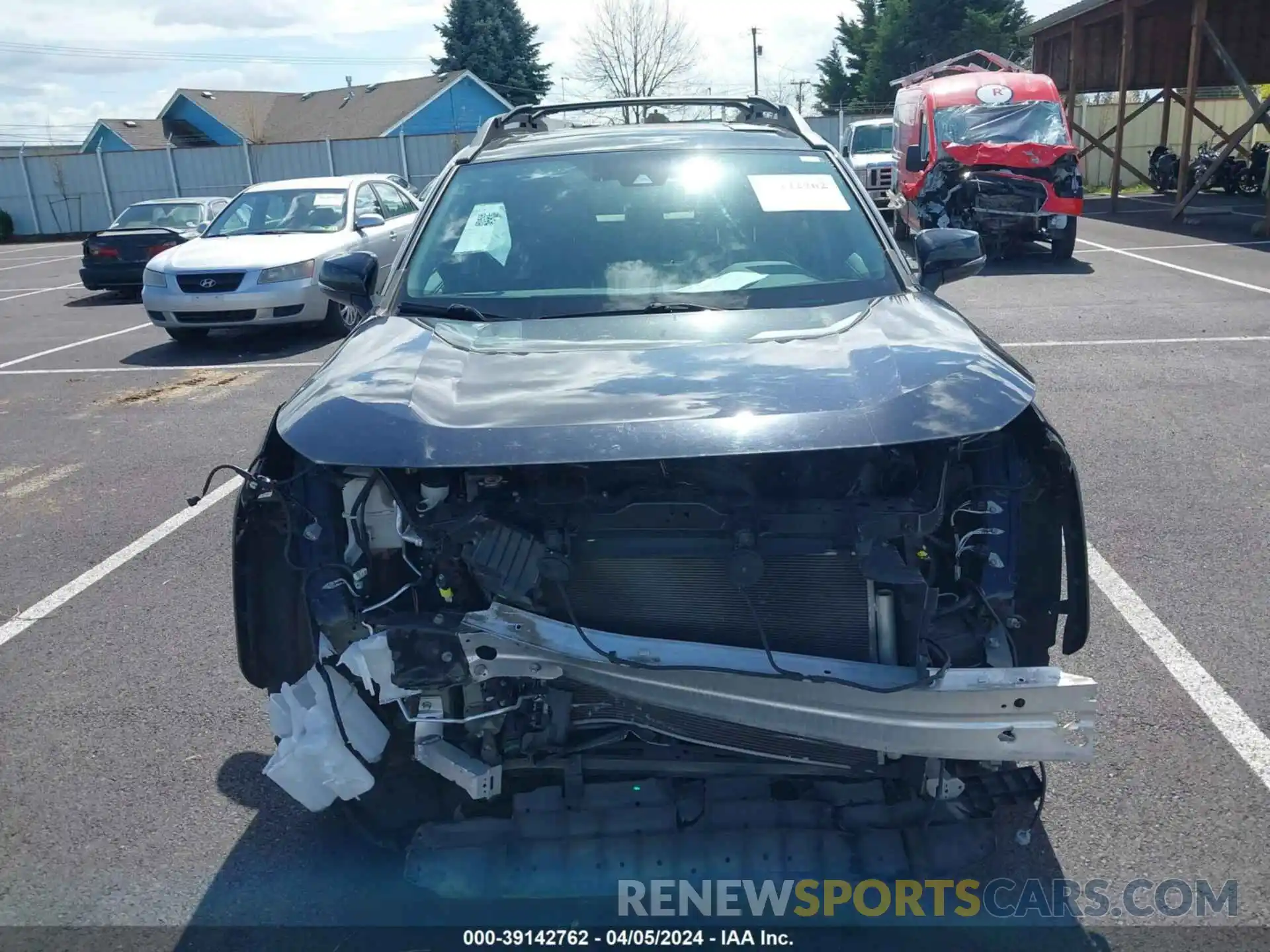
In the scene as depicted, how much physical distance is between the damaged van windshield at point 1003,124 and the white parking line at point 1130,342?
6.61 meters

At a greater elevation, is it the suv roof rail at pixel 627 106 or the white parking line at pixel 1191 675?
the suv roof rail at pixel 627 106

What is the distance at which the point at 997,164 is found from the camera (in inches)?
575

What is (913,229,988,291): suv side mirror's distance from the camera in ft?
13.4

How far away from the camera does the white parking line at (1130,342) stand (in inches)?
356

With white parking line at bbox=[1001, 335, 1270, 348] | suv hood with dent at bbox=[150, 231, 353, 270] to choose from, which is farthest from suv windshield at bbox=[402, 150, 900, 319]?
suv hood with dent at bbox=[150, 231, 353, 270]

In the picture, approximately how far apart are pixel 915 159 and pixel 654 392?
14.7 meters

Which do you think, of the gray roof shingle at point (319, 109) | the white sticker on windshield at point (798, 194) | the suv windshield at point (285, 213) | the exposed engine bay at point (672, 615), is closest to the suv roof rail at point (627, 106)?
the white sticker on windshield at point (798, 194)

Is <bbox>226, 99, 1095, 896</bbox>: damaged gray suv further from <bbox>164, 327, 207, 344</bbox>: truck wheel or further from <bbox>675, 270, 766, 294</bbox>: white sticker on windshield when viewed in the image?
<bbox>164, 327, 207, 344</bbox>: truck wheel

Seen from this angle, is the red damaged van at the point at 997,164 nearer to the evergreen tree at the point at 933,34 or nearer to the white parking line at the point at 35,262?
the white parking line at the point at 35,262

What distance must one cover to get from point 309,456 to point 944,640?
1593 mm

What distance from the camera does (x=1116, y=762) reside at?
3.28 m

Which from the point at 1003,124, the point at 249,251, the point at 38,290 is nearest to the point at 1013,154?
the point at 1003,124

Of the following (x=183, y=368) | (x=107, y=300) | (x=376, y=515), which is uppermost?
(x=376, y=515)

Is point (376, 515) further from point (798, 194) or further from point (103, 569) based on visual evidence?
point (103, 569)
